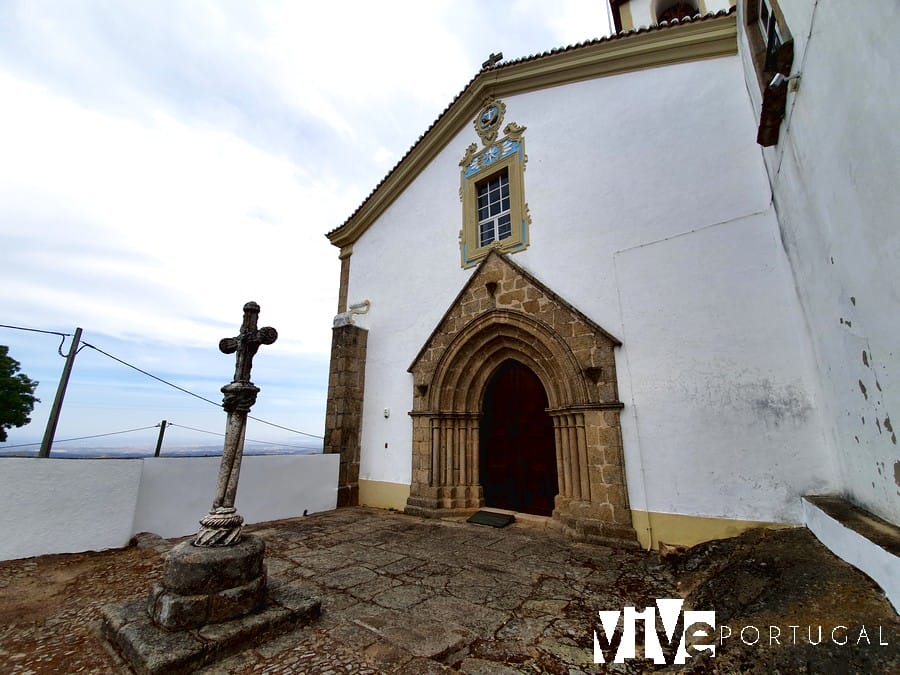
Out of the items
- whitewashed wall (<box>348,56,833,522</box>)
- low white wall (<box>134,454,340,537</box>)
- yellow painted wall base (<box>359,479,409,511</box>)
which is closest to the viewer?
whitewashed wall (<box>348,56,833,522</box>)

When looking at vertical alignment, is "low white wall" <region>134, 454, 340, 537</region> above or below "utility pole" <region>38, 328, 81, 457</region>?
below

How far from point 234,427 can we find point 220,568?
96cm

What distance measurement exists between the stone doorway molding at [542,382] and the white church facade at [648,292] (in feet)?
0.10

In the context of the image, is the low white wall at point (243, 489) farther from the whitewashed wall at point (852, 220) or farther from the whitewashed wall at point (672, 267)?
the whitewashed wall at point (852, 220)

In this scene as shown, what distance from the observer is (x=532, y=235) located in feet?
19.2

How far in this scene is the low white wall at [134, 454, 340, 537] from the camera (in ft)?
14.8

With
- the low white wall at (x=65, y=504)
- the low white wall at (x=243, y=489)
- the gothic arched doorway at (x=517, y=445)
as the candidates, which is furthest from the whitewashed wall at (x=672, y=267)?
the low white wall at (x=65, y=504)

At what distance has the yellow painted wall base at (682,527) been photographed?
3725 mm

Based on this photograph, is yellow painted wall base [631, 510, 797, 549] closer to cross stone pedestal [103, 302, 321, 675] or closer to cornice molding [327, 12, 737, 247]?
cross stone pedestal [103, 302, 321, 675]

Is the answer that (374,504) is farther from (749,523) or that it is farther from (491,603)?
(749,523)

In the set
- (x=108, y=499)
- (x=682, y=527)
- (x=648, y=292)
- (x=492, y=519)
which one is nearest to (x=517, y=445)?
(x=492, y=519)

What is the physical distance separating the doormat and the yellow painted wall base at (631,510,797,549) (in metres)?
1.64

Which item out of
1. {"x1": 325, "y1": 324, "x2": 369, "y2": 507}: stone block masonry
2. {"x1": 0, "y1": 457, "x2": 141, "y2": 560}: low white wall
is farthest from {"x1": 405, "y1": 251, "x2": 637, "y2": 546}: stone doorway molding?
{"x1": 0, "y1": 457, "x2": 141, "y2": 560}: low white wall

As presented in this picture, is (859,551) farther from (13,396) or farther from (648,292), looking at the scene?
(13,396)
